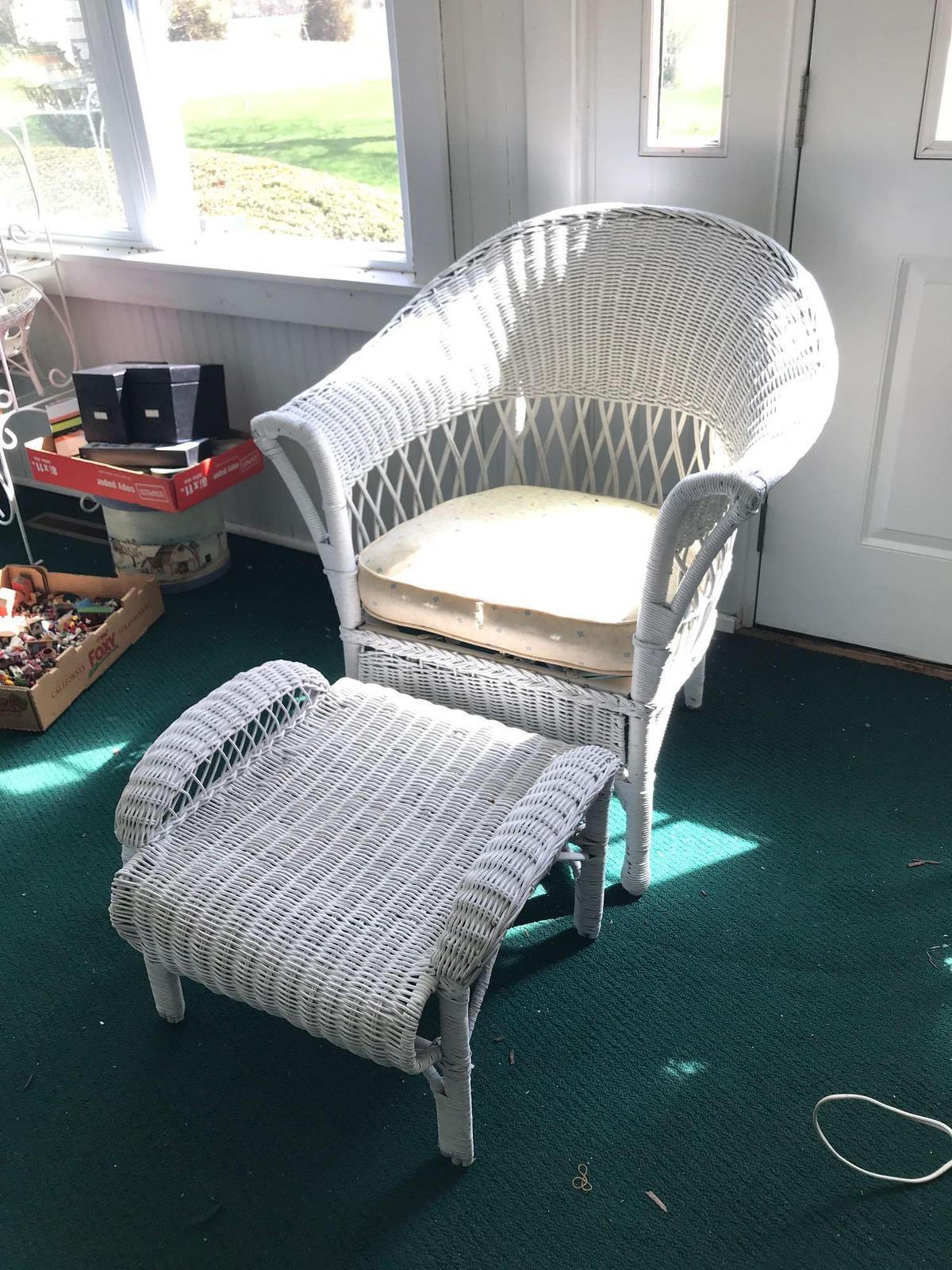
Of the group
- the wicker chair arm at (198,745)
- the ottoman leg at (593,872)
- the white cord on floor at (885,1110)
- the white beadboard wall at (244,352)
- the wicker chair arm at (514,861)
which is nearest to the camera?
the wicker chair arm at (514,861)

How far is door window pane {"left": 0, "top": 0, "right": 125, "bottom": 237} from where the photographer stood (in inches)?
101

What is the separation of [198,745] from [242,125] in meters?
1.64

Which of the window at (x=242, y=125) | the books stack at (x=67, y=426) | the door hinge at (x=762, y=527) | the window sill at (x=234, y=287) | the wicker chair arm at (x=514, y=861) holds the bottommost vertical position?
the door hinge at (x=762, y=527)

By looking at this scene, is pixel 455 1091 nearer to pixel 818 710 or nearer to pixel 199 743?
pixel 199 743

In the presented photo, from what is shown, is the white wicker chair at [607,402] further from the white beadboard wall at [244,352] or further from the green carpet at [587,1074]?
the white beadboard wall at [244,352]

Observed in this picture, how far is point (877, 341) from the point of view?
196 cm

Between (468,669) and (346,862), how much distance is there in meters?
0.40

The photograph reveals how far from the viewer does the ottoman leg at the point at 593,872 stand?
1.49m

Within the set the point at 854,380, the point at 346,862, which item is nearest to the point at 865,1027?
the point at 346,862

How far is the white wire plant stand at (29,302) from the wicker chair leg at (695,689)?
1571 mm

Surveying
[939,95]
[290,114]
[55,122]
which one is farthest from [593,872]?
[55,122]

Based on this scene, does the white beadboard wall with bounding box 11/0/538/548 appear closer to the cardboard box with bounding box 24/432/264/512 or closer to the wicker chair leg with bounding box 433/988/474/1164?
the cardboard box with bounding box 24/432/264/512

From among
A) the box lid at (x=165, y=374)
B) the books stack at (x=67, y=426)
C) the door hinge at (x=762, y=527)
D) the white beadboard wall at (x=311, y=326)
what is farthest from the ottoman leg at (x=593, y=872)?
the books stack at (x=67, y=426)

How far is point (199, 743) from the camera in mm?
1438
